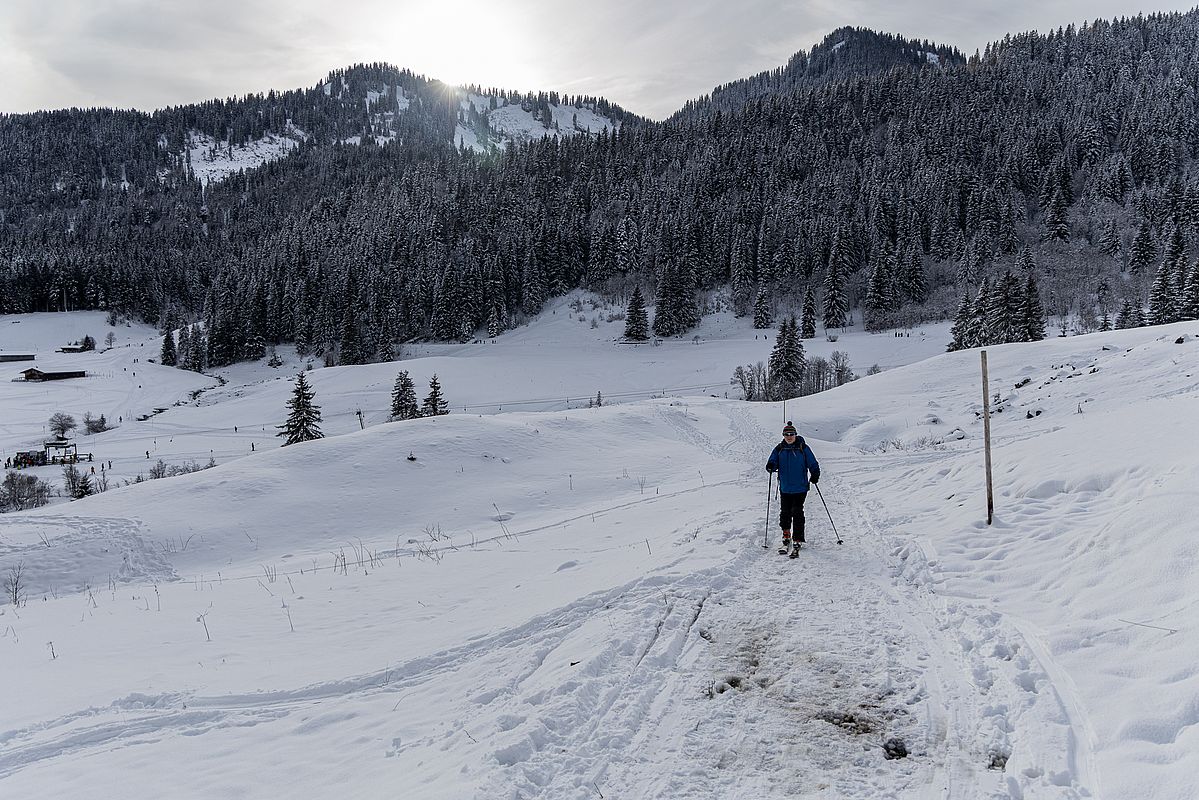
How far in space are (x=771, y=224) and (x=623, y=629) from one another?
391 ft

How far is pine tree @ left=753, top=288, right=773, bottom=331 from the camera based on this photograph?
93875 mm

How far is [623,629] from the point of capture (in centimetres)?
661

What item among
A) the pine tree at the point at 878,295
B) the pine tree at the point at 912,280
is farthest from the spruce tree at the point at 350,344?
the pine tree at the point at 912,280

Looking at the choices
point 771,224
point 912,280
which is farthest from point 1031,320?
point 771,224

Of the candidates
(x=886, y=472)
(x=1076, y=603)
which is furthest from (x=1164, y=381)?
(x=1076, y=603)

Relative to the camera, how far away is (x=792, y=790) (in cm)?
413

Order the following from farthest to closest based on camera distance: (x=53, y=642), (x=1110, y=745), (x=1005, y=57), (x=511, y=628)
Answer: (x=1005, y=57), (x=53, y=642), (x=511, y=628), (x=1110, y=745)

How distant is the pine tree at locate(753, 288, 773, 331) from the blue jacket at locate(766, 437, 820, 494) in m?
87.2

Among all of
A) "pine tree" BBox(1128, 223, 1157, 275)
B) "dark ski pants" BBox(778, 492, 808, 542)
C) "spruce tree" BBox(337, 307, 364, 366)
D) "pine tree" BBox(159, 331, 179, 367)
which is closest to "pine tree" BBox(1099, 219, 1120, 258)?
"pine tree" BBox(1128, 223, 1157, 275)

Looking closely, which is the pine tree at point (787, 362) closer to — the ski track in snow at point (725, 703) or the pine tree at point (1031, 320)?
the pine tree at point (1031, 320)

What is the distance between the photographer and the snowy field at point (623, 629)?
14.6 ft

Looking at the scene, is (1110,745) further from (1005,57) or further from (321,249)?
(1005,57)

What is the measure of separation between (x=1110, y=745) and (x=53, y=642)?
39.2ft

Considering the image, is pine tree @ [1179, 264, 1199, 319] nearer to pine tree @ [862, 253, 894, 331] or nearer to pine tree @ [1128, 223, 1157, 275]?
pine tree @ [862, 253, 894, 331]
